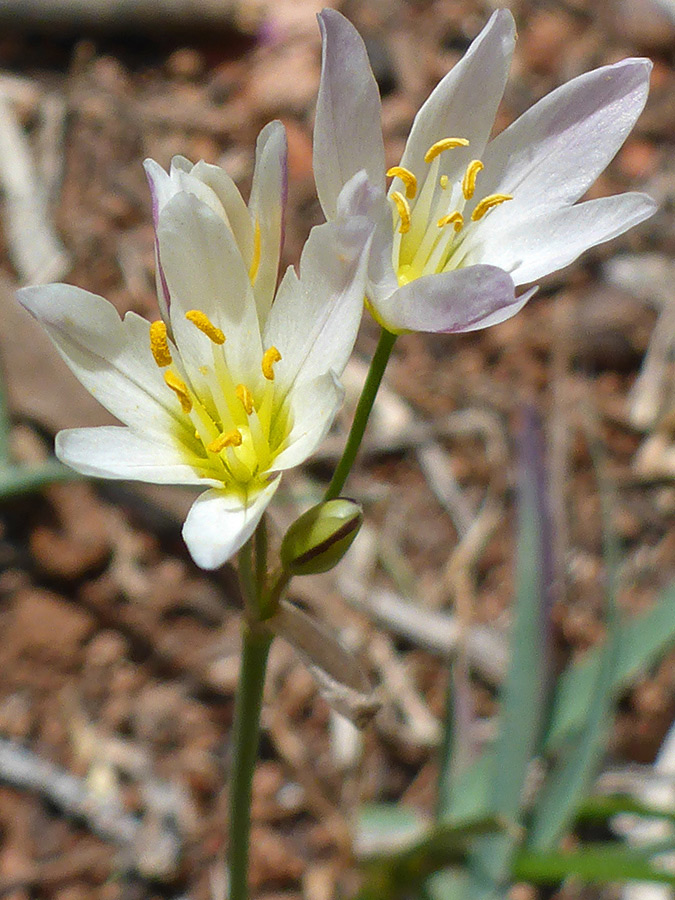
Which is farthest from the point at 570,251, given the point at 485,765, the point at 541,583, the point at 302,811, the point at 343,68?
the point at 302,811

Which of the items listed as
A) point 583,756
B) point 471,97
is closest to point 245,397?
point 471,97

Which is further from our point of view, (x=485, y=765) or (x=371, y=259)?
(x=485, y=765)

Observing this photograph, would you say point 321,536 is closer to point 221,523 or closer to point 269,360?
point 221,523

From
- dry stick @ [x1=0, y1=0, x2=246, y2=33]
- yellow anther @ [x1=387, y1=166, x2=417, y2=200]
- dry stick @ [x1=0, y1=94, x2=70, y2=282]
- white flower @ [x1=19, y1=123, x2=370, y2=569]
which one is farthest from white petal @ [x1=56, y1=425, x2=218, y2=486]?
dry stick @ [x1=0, y1=0, x2=246, y2=33]

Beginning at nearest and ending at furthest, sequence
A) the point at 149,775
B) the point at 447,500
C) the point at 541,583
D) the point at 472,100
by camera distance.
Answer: the point at 472,100, the point at 541,583, the point at 149,775, the point at 447,500

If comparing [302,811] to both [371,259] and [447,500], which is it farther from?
[371,259]

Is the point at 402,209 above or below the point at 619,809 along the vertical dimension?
above

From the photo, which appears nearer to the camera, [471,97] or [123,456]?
[123,456]
